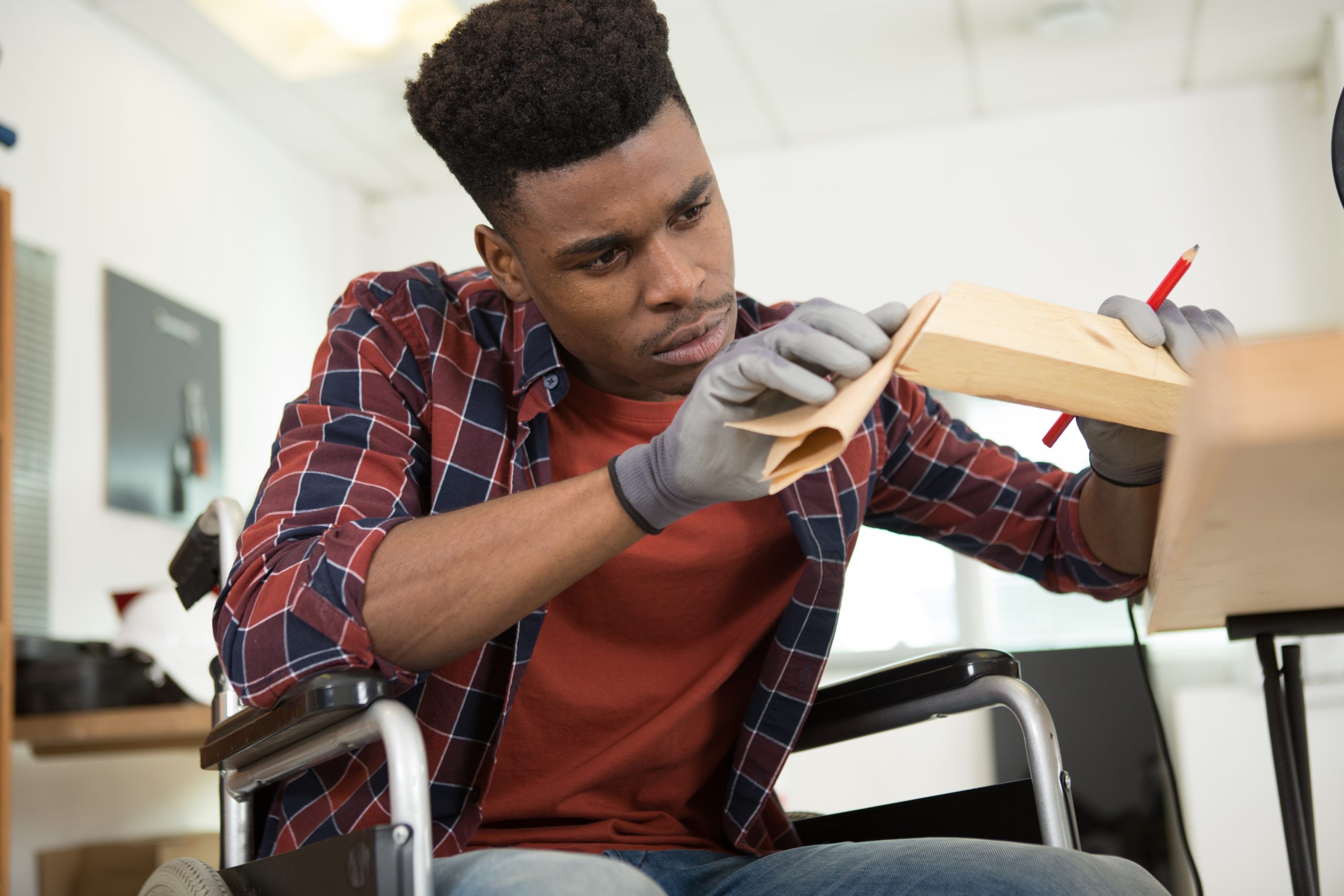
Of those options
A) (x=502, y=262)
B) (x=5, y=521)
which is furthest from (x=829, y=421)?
(x=5, y=521)

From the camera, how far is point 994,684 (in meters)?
1.02

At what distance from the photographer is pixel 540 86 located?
3.43 ft

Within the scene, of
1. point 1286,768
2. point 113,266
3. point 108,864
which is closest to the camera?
point 1286,768

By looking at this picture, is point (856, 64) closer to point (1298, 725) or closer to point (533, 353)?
point (533, 353)

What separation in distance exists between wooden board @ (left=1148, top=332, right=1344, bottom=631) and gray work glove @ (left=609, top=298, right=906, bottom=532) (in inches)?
8.2

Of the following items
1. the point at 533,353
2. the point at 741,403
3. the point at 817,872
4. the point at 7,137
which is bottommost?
the point at 817,872

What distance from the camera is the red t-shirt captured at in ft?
3.52

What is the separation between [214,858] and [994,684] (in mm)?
2260

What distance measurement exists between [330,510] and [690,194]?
1.34 ft

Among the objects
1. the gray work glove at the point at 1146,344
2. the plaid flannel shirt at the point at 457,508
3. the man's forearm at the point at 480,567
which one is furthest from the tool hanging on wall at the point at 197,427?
the gray work glove at the point at 1146,344

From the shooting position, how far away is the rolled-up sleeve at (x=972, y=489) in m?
1.26

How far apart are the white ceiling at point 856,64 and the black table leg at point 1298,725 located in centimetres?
266

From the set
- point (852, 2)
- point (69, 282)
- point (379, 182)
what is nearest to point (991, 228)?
point (852, 2)

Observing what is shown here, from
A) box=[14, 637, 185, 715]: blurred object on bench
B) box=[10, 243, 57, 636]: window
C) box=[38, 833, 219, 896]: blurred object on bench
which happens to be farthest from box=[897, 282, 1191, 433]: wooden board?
box=[10, 243, 57, 636]: window
